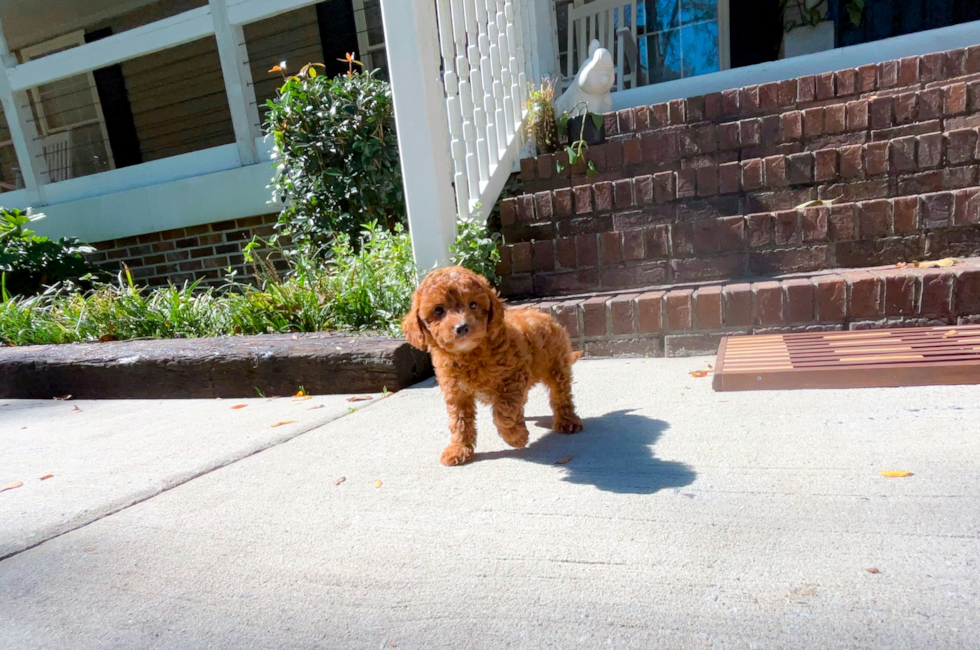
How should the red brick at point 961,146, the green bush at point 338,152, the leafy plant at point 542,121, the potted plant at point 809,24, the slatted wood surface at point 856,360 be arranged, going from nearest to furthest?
the slatted wood surface at point 856,360 < the red brick at point 961,146 < the leafy plant at point 542,121 < the green bush at point 338,152 < the potted plant at point 809,24

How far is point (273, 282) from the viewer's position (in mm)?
4625

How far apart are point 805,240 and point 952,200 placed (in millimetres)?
753

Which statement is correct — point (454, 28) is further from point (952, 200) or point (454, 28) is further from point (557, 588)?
point (557, 588)

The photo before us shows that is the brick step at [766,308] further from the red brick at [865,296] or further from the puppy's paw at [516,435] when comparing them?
the puppy's paw at [516,435]

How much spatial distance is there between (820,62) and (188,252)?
7.43 m

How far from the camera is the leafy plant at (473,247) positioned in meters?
4.01

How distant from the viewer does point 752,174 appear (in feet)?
13.3

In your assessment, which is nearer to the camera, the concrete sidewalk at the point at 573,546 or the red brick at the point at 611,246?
the concrete sidewalk at the point at 573,546

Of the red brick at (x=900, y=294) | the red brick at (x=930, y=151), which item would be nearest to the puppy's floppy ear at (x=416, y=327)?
the red brick at (x=900, y=294)

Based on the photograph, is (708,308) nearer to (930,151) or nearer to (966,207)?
(966,207)

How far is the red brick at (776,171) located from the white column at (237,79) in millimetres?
5967

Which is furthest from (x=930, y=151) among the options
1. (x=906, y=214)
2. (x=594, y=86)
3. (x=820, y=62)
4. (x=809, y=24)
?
(x=809, y=24)

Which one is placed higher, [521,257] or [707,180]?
[707,180]

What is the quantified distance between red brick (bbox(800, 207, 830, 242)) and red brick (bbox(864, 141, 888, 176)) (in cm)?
48
